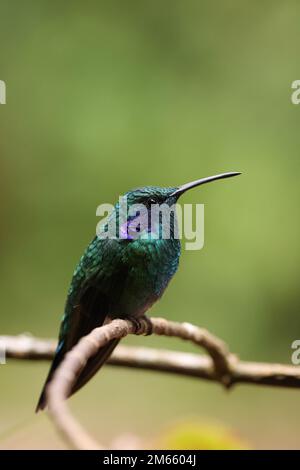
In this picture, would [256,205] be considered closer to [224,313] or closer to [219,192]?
[219,192]

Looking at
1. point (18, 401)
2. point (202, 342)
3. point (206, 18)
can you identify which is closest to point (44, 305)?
point (18, 401)

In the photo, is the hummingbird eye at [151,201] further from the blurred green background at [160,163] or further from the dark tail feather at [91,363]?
the blurred green background at [160,163]

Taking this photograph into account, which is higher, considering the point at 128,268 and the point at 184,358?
the point at 128,268

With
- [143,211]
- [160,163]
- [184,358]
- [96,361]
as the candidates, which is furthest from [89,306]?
[160,163]

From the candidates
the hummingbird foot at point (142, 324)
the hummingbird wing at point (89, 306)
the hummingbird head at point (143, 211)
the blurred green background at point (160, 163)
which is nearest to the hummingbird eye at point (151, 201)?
the hummingbird head at point (143, 211)

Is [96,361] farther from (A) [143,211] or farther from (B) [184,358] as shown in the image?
(B) [184,358]
